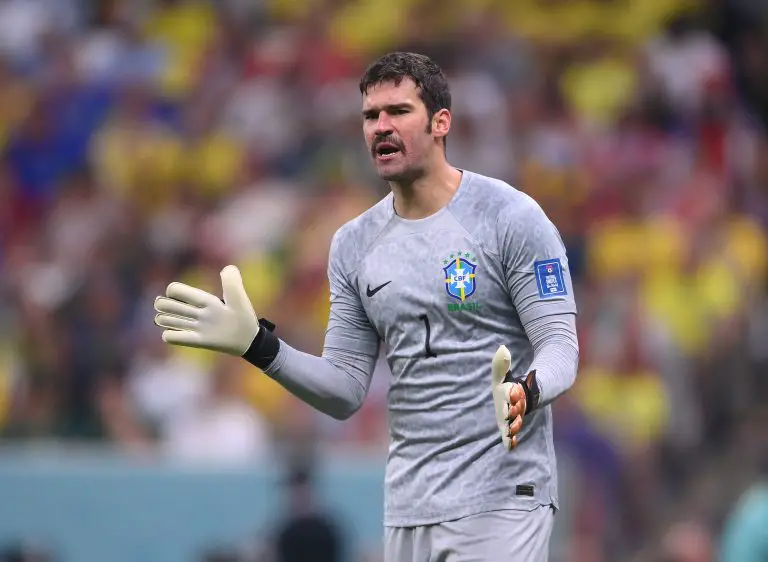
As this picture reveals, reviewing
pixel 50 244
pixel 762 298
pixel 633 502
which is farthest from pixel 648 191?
pixel 50 244

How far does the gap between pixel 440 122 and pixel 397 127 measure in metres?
0.17

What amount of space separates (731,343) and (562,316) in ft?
18.0

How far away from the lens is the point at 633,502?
9789mm

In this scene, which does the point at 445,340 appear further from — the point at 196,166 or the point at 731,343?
the point at 196,166

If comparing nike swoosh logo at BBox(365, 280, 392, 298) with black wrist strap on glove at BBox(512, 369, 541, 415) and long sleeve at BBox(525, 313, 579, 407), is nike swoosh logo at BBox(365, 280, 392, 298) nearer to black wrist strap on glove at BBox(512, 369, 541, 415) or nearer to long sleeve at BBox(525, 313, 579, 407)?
long sleeve at BBox(525, 313, 579, 407)

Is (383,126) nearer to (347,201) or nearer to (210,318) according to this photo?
(210,318)

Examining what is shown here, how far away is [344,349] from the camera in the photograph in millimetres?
5094

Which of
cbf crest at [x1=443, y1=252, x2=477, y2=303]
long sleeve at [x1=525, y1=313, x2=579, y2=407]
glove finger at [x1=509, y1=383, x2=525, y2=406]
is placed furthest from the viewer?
cbf crest at [x1=443, y1=252, x2=477, y2=303]

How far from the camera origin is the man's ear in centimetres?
491

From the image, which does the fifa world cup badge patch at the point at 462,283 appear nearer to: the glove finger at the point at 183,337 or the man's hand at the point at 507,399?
the man's hand at the point at 507,399

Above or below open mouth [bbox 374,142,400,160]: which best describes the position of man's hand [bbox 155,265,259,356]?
below

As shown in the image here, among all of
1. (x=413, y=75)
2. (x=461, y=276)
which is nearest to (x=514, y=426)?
(x=461, y=276)

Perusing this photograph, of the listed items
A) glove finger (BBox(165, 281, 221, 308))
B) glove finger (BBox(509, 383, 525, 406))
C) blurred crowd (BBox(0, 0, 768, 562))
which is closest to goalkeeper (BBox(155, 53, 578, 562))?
glove finger (BBox(165, 281, 221, 308))

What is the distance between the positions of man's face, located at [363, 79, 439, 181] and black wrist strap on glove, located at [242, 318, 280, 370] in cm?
62
